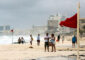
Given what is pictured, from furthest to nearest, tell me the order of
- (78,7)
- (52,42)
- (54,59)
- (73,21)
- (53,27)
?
1. (53,27)
2. (52,42)
3. (73,21)
4. (54,59)
5. (78,7)

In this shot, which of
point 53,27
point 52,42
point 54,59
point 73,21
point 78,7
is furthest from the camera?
point 53,27

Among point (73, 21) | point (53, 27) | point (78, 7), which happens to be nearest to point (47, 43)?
point (73, 21)

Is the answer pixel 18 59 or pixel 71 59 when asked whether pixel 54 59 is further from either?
pixel 18 59

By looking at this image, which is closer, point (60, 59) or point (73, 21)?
point (60, 59)

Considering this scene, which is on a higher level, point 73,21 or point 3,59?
point 73,21

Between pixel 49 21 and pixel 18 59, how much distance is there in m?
188

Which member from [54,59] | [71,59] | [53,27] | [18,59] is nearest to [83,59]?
[71,59]

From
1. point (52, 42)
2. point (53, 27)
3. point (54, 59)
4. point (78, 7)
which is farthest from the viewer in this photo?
point (53, 27)

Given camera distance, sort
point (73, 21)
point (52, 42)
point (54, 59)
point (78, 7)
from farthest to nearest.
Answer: point (52, 42) < point (73, 21) < point (54, 59) < point (78, 7)

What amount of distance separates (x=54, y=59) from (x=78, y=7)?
140 inches

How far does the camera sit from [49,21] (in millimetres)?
197875

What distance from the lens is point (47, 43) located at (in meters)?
14.7

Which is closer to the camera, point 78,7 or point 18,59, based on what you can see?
point 78,7

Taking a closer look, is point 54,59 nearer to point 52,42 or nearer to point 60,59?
point 60,59
